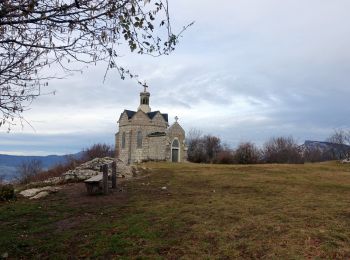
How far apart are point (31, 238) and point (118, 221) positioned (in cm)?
218

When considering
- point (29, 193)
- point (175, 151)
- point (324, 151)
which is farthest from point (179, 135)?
point (324, 151)

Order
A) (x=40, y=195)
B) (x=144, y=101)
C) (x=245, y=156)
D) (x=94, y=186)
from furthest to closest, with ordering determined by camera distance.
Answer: (x=144, y=101), (x=245, y=156), (x=40, y=195), (x=94, y=186)

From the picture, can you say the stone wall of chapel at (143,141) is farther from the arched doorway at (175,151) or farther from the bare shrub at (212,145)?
the bare shrub at (212,145)

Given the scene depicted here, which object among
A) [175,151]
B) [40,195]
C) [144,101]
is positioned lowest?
[40,195]

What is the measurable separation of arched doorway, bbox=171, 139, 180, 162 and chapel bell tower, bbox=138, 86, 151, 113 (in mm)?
7098

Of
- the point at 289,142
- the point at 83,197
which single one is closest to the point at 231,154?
the point at 289,142

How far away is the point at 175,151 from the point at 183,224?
4067cm

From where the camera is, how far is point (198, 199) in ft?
46.7

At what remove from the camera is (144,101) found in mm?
56938

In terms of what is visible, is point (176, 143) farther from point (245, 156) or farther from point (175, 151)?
point (245, 156)

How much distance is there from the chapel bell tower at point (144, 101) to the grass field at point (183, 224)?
3973 centimetres

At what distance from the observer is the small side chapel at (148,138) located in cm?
5069

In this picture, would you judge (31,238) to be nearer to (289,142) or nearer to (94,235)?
(94,235)

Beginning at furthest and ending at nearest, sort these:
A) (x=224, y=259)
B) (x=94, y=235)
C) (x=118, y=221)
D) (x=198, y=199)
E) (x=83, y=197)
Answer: (x=83, y=197) → (x=198, y=199) → (x=118, y=221) → (x=94, y=235) → (x=224, y=259)
